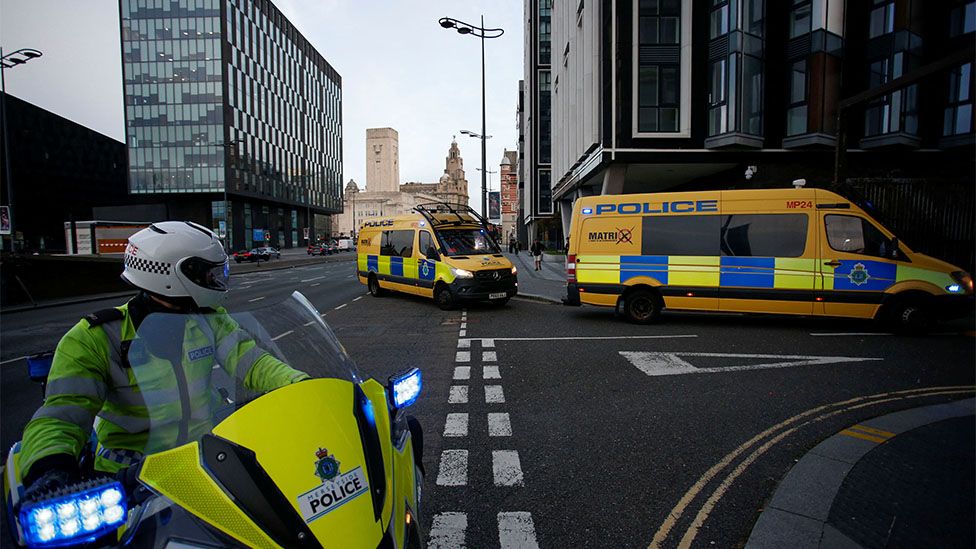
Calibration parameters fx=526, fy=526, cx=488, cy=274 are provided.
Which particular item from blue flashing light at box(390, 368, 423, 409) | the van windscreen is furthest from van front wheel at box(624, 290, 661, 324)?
blue flashing light at box(390, 368, 423, 409)

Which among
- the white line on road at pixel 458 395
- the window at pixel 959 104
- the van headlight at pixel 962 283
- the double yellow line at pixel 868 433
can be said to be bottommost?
the white line on road at pixel 458 395

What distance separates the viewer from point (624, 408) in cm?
548

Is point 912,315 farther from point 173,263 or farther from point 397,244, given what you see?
point 397,244

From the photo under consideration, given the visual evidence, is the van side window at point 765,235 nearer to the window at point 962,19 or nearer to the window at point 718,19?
the window at point 718,19

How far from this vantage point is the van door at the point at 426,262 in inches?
546

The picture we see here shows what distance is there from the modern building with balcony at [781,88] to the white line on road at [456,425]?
18.1 m

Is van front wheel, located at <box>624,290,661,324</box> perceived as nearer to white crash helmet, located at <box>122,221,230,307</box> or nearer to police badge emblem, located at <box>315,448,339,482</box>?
white crash helmet, located at <box>122,221,230,307</box>

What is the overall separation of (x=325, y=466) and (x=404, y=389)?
0.82 m

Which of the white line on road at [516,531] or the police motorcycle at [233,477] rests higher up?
the police motorcycle at [233,477]

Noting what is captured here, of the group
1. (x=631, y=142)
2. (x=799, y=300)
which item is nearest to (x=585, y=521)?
(x=799, y=300)

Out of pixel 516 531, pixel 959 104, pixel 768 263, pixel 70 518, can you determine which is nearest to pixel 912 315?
pixel 768 263

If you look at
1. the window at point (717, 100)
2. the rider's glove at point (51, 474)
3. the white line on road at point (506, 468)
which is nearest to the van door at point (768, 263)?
the white line on road at point (506, 468)

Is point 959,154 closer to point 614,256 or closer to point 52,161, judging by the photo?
point 614,256

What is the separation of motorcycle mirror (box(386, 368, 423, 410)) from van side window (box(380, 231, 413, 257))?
1266cm
